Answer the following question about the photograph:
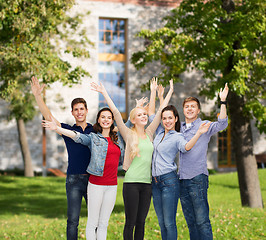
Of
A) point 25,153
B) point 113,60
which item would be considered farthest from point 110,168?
point 113,60

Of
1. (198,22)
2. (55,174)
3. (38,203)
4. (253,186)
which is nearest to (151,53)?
(198,22)

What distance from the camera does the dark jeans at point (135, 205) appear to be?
5.26 m

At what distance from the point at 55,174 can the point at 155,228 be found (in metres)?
15.8

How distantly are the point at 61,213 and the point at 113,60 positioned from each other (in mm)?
12625

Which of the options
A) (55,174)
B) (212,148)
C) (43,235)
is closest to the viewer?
(43,235)

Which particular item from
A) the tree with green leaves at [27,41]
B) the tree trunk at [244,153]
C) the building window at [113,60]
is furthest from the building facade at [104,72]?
the tree trunk at [244,153]

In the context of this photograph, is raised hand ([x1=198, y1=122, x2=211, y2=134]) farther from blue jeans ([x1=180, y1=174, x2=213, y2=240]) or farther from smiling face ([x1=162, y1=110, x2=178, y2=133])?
blue jeans ([x1=180, y1=174, x2=213, y2=240])

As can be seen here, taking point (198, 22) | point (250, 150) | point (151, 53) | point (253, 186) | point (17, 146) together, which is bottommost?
point (253, 186)

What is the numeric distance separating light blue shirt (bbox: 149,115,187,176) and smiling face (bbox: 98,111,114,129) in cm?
73

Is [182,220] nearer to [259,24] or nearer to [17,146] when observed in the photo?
[259,24]

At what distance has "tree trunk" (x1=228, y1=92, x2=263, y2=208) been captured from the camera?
42.9 ft

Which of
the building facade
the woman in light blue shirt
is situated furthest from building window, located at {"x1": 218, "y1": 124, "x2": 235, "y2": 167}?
the woman in light blue shirt

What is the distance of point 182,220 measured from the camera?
9547mm

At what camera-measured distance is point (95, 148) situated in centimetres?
537
